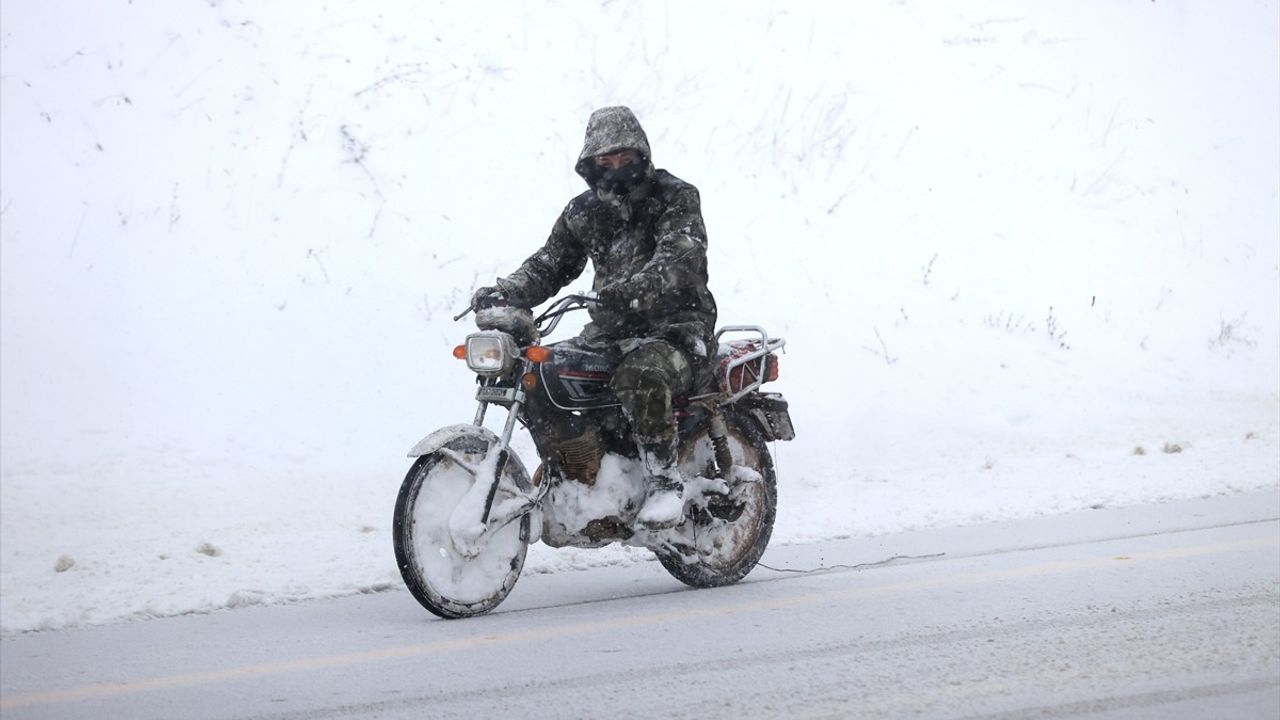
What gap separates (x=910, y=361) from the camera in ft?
44.7

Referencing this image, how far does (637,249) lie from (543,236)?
7.62 m

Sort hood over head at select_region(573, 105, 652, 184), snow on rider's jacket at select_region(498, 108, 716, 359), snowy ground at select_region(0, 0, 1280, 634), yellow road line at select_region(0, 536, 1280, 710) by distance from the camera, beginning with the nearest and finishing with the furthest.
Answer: yellow road line at select_region(0, 536, 1280, 710) < snow on rider's jacket at select_region(498, 108, 716, 359) < hood over head at select_region(573, 105, 652, 184) < snowy ground at select_region(0, 0, 1280, 634)

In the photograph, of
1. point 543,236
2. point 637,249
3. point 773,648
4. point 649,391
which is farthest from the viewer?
point 543,236

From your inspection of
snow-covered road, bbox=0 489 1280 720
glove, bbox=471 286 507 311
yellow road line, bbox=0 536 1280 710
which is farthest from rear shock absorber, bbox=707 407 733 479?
glove, bbox=471 286 507 311

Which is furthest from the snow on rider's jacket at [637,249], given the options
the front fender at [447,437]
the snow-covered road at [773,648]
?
the snow-covered road at [773,648]

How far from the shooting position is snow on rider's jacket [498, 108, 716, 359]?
274 inches

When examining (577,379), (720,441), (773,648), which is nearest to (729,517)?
(720,441)

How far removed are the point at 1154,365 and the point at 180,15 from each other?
33.0ft

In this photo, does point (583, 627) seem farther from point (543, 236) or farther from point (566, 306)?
point (543, 236)

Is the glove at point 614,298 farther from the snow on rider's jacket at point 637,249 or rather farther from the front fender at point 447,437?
the front fender at point 447,437

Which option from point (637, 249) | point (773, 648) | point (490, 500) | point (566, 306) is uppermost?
point (637, 249)

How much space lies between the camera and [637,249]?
726 centimetres

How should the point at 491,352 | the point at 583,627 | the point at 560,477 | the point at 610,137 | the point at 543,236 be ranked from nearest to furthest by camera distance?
the point at 583,627
the point at 491,352
the point at 560,477
the point at 610,137
the point at 543,236

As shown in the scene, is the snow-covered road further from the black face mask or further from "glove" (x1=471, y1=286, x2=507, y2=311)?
the black face mask
